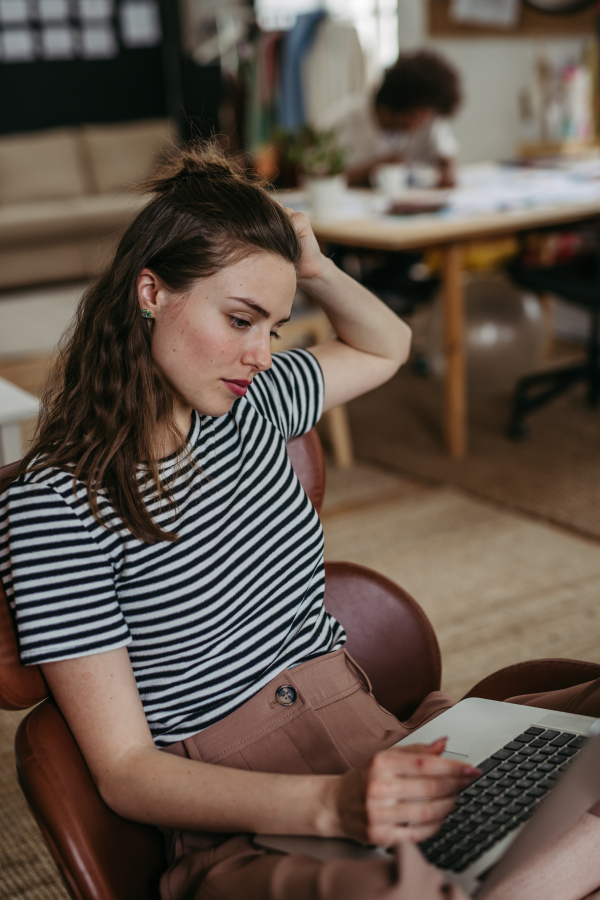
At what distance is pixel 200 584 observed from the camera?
873 mm

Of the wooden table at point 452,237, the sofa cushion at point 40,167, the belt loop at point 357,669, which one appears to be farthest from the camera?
the sofa cushion at point 40,167

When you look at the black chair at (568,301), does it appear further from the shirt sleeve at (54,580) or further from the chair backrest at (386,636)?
the shirt sleeve at (54,580)

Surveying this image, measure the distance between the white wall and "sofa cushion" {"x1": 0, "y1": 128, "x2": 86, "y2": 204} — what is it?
221 centimetres

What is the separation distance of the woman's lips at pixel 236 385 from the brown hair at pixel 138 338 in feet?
0.22

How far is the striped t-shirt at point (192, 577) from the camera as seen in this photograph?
0.79 meters

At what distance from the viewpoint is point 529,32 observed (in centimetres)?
578

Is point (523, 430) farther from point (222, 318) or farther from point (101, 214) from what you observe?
point (101, 214)

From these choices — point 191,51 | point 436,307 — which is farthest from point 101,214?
point 436,307

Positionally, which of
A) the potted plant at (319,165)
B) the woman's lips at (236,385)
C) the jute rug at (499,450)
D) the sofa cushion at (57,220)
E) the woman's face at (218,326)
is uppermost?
the woman's face at (218,326)

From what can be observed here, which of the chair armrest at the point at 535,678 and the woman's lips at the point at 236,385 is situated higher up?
the woman's lips at the point at 236,385

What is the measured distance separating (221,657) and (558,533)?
171 cm

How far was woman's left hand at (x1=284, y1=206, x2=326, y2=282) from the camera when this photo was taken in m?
1.03

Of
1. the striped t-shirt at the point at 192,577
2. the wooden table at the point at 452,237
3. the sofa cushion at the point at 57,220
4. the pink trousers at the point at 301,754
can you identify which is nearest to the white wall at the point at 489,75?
the sofa cushion at the point at 57,220

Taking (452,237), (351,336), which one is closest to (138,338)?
(351,336)
